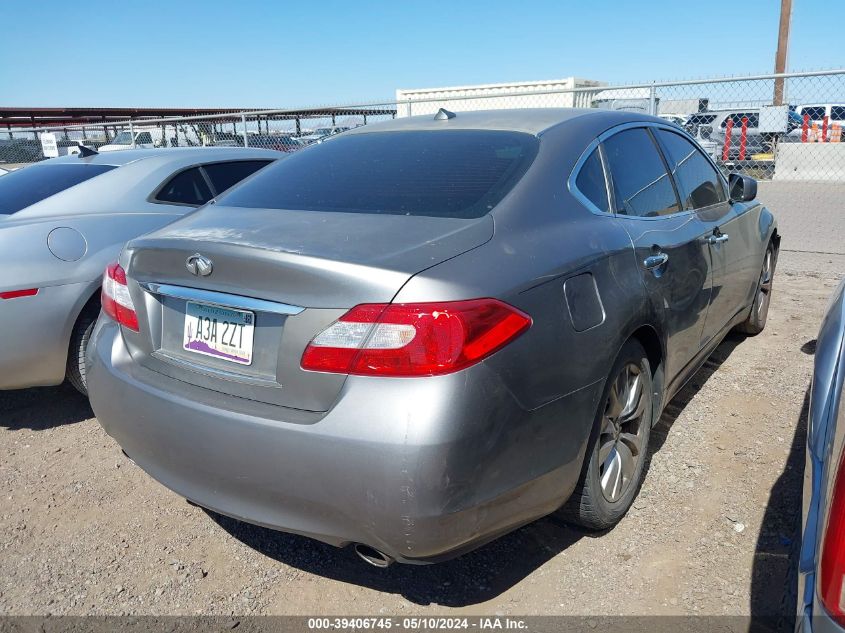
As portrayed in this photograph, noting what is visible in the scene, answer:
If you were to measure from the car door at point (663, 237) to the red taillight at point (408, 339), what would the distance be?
1051mm

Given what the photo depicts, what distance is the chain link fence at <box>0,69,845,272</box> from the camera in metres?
8.66

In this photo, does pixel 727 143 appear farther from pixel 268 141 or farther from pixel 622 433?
pixel 622 433

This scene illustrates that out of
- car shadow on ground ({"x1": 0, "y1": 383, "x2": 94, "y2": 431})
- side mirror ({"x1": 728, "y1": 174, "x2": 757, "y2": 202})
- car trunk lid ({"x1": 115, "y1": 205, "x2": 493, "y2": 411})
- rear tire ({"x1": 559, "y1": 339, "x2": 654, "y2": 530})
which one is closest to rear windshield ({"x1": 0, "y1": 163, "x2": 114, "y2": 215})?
car shadow on ground ({"x1": 0, "y1": 383, "x2": 94, "y2": 431})

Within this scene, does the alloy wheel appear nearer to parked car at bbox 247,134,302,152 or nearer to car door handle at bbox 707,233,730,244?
car door handle at bbox 707,233,730,244

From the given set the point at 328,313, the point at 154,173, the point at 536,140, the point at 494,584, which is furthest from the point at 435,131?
the point at 154,173

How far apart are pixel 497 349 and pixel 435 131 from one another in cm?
141

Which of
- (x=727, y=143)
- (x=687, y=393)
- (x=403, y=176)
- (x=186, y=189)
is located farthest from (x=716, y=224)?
(x=727, y=143)

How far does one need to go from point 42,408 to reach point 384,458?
3.30 m

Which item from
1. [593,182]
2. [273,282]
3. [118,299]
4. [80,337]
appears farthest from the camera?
[80,337]

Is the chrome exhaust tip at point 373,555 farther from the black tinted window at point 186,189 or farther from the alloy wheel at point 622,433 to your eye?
the black tinted window at point 186,189

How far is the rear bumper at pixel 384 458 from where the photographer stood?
1.83m

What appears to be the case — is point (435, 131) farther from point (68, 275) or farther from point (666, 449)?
point (68, 275)

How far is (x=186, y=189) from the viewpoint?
478cm

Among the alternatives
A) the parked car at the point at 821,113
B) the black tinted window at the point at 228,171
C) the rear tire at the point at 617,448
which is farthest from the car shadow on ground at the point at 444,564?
the parked car at the point at 821,113
